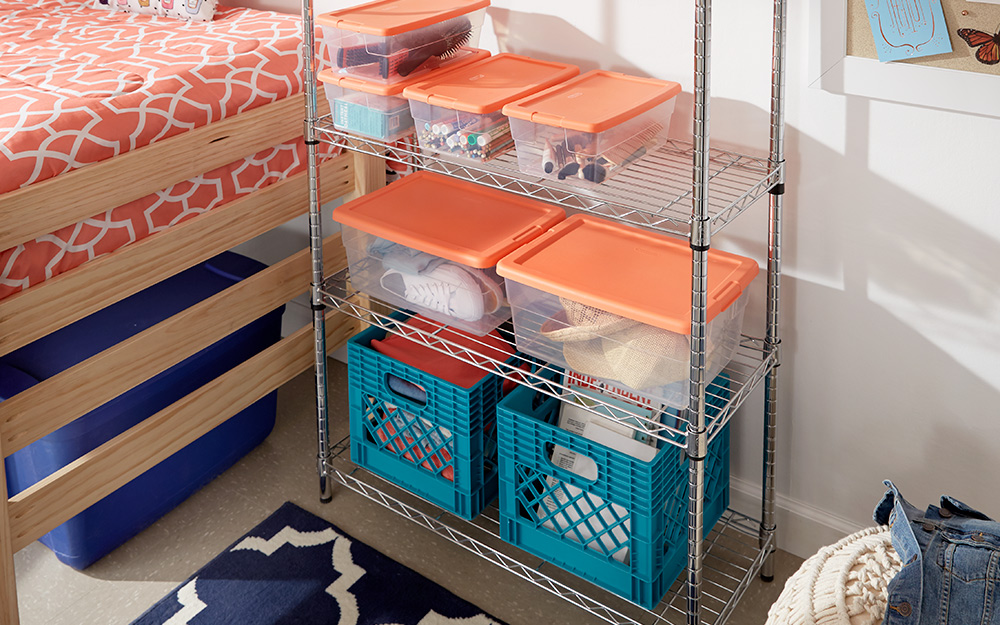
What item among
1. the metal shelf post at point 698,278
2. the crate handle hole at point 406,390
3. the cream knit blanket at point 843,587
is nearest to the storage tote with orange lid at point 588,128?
the metal shelf post at point 698,278

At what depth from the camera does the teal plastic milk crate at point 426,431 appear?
5.83ft

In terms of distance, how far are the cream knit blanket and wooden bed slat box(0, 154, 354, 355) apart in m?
1.23

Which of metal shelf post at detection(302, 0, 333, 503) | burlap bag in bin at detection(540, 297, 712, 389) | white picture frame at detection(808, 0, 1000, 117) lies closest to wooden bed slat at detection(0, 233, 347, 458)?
metal shelf post at detection(302, 0, 333, 503)

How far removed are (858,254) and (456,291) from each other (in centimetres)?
72

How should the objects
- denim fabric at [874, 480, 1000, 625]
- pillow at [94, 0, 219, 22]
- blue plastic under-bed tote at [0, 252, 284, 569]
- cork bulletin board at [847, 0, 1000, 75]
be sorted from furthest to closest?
1. pillow at [94, 0, 219, 22]
2. blue plastic under-bed tote at [0, 252, 284, 569]
3. cork bulletin board at [847, 0, 1000, 75]
4. denim fabric at [874, 480, 1000, 625]

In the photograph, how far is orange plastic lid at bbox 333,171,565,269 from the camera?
5.26 ft

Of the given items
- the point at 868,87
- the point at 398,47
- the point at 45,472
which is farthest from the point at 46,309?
the point at 868,87

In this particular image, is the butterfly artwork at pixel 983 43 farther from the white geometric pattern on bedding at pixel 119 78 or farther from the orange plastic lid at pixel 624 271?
the white geometric pattern on bedding at pixel 119 78

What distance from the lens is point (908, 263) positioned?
1549 mm

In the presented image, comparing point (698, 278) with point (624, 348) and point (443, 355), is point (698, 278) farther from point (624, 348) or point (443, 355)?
point (443, 355)

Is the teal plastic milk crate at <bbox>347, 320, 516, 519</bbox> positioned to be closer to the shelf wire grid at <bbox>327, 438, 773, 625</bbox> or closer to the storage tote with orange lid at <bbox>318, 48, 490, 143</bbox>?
the shelf wire grid at <bbox>327, 438, 773, 625</bbox>

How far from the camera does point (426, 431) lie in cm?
185

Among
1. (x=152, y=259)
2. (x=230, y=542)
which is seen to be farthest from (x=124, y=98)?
(x=230, y=542)

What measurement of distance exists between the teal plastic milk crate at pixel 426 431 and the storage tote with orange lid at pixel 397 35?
58cm
